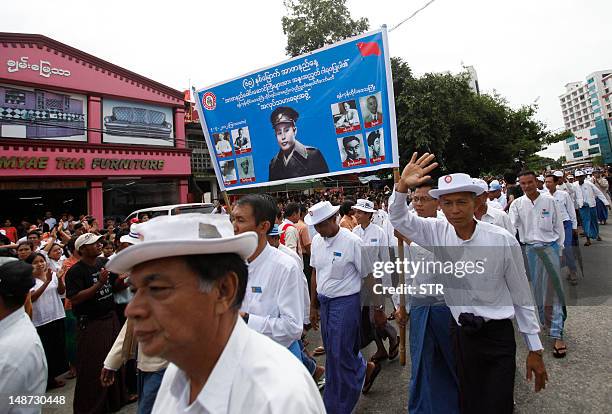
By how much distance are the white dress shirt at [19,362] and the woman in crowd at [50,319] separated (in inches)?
105

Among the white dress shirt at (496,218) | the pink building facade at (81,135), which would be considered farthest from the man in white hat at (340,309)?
the pink building facade at (81,135)

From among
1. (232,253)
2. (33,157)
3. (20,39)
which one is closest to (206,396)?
(232,253)

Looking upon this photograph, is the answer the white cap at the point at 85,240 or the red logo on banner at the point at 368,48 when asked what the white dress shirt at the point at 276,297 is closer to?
the red logo on banner at the point at 368,48

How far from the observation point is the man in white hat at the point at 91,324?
3758 millimetres

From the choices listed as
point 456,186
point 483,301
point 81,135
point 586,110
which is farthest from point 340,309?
point 586,110

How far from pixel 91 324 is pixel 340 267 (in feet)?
8.97

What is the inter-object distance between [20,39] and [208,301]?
1843 centimetres

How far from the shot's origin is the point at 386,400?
3555 millimetres

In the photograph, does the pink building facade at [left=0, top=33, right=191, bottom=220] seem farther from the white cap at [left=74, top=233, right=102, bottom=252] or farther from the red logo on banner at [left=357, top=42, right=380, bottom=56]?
the red logo on banner at [left=357, top=42, right=380, bottom=56]

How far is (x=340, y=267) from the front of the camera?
3.58 m

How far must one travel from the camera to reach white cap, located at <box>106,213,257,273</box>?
104 cm

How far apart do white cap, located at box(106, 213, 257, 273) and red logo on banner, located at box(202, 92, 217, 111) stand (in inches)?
135

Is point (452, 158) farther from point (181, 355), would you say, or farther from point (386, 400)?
point (181, 355)

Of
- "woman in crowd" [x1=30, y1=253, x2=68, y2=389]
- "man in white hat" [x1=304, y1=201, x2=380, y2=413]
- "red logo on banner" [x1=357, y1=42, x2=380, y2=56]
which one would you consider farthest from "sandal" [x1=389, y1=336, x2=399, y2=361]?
"woman in crowd" [x1=30, y1=253, x2=68, y2=389]
